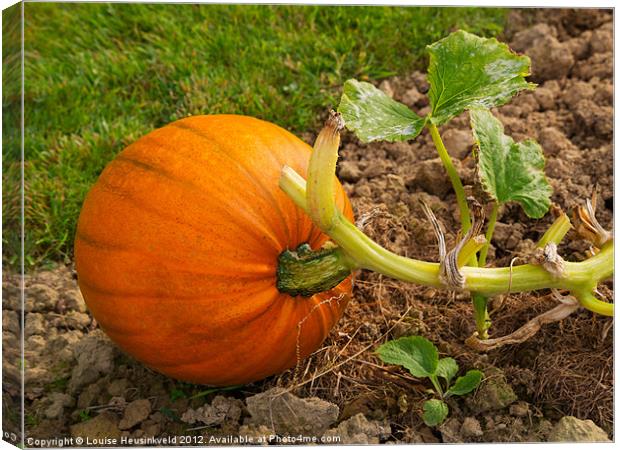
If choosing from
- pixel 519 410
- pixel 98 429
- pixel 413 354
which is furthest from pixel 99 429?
pixel 519 410

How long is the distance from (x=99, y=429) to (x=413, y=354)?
2.29 feet

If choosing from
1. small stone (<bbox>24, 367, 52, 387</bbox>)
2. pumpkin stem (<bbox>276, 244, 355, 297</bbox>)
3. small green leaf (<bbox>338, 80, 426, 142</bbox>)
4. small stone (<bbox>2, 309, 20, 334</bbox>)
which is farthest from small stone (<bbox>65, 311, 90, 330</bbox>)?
small green leaf (<bbox>338, 80, 426, 142</bbox>)

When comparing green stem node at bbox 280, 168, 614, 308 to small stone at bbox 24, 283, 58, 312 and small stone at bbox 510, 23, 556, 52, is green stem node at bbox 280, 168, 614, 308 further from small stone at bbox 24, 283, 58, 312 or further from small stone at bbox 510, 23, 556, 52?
small stone at bbox 510, 23, 556, 52

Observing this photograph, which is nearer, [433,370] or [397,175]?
[433,370]

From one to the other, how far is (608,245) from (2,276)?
4.14ft

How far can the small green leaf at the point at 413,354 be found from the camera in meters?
2.12

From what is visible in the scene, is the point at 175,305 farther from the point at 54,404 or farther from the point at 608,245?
the point at 608,245

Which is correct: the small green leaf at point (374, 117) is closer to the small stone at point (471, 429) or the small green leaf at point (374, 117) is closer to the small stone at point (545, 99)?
the small stone at point (471, 429)

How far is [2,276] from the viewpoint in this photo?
193cm

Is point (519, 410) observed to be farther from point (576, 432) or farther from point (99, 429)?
point (99, 429)

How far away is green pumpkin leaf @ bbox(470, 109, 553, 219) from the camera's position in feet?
6.91

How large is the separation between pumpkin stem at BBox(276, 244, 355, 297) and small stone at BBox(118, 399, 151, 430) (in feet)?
1.45

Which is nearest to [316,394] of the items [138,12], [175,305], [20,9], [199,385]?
[199,385]

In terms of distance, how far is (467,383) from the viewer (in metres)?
2.13
